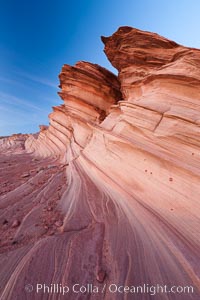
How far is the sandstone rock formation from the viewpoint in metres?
2.12

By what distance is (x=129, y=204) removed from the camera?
12.6 ft

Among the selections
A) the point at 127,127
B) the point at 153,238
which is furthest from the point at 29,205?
the point at 127,127

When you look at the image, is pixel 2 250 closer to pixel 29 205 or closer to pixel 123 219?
pixel 29 205

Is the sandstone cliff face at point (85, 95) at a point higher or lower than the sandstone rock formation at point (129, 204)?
higher

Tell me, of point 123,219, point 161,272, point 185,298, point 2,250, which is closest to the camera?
point 185,298

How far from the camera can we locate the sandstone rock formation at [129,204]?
6.94ft

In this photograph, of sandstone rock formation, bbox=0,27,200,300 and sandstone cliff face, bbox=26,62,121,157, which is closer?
sandstone rock formation, bbox=0,27,200,300

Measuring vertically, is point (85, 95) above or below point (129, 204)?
above

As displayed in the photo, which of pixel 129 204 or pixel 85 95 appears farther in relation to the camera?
pixel 85 95

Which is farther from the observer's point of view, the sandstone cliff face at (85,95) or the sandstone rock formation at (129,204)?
the sandstone cliff face at (85,95)

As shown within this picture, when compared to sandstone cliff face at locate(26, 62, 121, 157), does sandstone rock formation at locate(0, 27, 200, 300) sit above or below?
below

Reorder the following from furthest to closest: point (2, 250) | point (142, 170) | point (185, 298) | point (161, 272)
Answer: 1. point (142, 170)
2. point (2, 250)
3. point (161, 272)
4. point (185, 298)

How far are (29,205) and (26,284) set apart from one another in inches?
81.9

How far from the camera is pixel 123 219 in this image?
329cm
